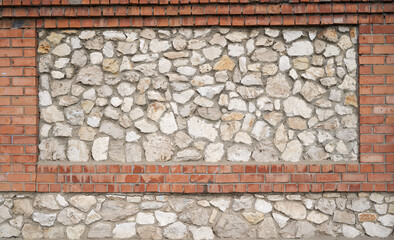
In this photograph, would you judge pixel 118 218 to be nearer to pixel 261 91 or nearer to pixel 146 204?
pixel 146 204

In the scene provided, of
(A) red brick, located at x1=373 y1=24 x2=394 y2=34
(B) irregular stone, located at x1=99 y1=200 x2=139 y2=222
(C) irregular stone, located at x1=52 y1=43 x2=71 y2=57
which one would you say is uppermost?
(A) red brick, located at x1=373 y1=24 x2=394 y2=34

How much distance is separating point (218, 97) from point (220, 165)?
0.74m

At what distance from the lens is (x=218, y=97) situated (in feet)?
13.5

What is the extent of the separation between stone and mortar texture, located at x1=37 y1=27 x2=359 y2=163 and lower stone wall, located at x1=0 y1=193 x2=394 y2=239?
0.44 metres

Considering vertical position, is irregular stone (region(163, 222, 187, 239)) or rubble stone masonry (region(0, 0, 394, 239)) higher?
rubble stone masonry (region(0, 0, 394, 239))

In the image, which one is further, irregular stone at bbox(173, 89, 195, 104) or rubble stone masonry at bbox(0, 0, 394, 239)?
irregular stone at bbox(173, 89, 195, 104)

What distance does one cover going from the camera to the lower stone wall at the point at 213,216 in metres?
4.05

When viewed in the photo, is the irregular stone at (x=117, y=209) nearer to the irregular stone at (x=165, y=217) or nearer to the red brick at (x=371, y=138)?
the irregular stone at (x=165, y=217)

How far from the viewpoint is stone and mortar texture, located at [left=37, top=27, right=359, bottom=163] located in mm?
4098

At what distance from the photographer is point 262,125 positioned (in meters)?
4.10

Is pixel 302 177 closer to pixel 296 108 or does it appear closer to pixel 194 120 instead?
pixel 296 108

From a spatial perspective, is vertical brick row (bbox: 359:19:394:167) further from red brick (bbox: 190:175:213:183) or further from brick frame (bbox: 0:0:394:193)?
red brick (bbox: 190:175:213:183)

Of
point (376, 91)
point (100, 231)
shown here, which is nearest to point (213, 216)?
point (100, 231)

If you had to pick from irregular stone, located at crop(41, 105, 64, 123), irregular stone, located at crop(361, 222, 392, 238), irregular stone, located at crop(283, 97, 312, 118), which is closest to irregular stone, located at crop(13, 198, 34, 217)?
irregular stone, located at crop(41, 105, 64, 123)
